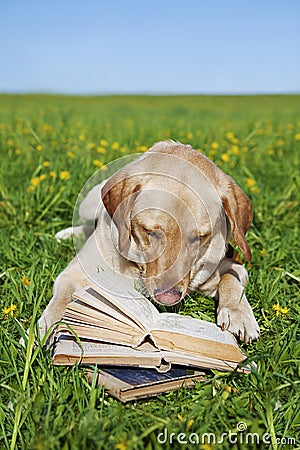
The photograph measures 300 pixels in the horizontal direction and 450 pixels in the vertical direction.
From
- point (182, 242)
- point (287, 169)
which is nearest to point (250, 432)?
point (182, 242)

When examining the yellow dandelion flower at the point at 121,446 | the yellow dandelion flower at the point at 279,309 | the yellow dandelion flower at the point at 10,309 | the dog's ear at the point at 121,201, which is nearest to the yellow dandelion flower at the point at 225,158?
the dog's ear at the point at 121,201

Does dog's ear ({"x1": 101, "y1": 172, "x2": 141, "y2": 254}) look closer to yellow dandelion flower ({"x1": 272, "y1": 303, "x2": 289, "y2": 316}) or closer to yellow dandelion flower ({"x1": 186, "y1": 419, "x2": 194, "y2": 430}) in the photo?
yellow dandelion flower ({"x1": 272, "y1": 303, "x2": 289, "y2": 316})

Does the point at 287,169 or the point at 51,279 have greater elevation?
the point at 287,169

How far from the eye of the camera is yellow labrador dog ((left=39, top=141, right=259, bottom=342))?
2746mm

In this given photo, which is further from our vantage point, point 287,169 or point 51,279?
point 287,169

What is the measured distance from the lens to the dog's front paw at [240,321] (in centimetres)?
277

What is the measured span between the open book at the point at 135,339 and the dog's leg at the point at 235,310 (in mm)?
231

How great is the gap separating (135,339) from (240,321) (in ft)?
2.29

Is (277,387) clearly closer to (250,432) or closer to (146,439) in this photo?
(250,432)

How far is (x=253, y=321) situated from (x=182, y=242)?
575 mm

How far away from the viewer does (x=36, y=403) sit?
84.7 inches

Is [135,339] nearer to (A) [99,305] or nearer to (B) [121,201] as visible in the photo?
(A) [99,305]

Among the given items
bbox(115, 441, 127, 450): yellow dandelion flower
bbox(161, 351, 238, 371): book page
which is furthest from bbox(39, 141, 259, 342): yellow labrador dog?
bbox(115, 441, 127, 450): yellow dandelion flower

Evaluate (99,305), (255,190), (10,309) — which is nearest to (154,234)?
(99,305)
